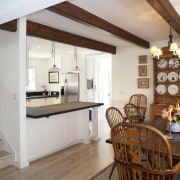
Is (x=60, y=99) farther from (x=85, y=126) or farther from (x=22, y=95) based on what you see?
(x=22, y=95)

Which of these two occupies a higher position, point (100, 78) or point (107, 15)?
point (107, 15)

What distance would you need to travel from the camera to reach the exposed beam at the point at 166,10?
2436mm

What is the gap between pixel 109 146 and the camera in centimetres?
405

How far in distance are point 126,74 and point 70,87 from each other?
224 centimetres

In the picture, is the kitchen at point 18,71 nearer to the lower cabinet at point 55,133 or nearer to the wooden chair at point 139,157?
the lower cabinet at point 55,133

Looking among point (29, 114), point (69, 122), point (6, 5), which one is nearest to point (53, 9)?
point (6, 5)

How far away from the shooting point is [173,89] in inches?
201

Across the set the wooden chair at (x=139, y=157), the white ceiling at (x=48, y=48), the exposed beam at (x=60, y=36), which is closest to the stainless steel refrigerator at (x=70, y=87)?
the white ceiling at (x=48, y=48)

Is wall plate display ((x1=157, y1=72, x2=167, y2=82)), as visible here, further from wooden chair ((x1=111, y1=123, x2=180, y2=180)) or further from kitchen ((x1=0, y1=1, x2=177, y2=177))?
wooden chair ((x1=111, y1=123, x2=180, y2=180))

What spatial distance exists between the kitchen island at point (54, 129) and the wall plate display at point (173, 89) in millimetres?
2088

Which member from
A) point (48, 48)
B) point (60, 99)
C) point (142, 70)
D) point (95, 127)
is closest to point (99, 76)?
point (60, 99)

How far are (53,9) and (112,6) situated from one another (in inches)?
35.7

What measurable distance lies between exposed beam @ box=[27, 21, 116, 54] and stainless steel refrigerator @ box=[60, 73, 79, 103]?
2.05 meters

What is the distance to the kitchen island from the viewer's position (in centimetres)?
331
